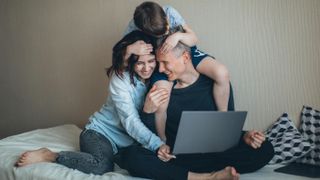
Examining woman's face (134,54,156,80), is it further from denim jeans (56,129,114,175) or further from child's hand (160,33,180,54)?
denim jeans (56,129,114,175)

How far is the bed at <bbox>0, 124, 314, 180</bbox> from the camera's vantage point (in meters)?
1.54

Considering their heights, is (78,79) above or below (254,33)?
below

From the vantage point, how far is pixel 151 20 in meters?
1.57

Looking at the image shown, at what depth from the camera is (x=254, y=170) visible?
1.60 m

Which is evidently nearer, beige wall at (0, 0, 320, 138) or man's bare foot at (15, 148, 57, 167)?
man's bare foot at (15, 148, 57, 167)

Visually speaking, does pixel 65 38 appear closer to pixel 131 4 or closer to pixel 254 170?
pixel 131 4

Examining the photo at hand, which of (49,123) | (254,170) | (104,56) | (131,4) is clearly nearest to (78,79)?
(104,56)

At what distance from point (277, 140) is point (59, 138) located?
119cm

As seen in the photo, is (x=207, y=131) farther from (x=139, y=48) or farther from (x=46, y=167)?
(x=46, y=167)

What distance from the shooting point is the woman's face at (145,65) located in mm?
1654

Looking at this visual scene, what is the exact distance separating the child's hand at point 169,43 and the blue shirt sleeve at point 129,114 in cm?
25

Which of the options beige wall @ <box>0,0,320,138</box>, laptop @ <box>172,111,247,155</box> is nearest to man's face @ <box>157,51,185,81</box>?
laptop @ <box>172,111,247,155</box>

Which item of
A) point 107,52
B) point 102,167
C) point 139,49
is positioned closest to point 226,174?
point 102,167

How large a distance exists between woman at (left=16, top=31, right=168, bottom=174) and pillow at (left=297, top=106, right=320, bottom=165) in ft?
2.26
